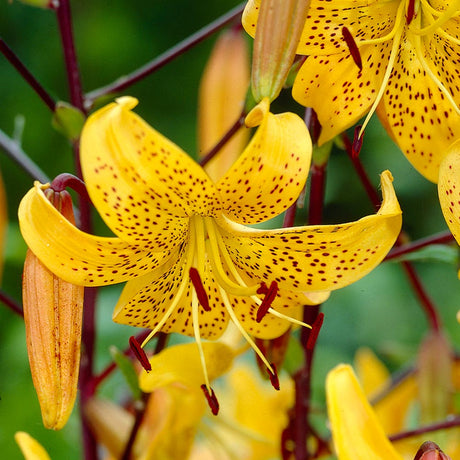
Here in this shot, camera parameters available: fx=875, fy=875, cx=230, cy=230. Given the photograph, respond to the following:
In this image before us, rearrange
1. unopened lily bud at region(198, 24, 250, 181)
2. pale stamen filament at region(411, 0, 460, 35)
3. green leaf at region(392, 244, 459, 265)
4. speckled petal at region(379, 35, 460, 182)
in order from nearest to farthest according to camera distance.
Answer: pale stamen filament at region(411, 0, 460, 35), speckled petal at region(379, 35, 460, 182), green leaf at region(392, 244, 459, 265), unopened lily bud at region(198, 24, 250, 181)

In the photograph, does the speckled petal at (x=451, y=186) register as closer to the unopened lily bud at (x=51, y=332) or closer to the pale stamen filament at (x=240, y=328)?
the pale stamen filament at (x=240, y=328)

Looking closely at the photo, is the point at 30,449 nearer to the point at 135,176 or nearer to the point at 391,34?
the point at 135,176

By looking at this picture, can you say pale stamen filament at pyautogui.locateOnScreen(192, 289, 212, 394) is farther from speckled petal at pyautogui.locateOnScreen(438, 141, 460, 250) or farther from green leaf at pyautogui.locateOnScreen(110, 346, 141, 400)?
speckled petal at pyautogui.locateOnScreen(438, 141, 460, 250)

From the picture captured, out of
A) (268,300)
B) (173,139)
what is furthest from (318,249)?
(173,139)

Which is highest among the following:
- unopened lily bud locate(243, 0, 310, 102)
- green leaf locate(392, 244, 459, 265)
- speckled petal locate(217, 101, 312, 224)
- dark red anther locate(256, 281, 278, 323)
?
unopened lily bud locate(243, 0, 310, 102)

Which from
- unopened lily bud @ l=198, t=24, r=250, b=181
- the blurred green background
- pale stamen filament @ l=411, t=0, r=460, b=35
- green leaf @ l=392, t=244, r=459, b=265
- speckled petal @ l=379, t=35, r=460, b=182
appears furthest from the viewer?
the blurred green background

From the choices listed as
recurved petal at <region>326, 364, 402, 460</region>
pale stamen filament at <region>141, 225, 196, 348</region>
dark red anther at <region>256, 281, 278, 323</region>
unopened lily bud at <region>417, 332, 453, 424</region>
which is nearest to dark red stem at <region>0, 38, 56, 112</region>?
pale stamen filament at <region>141, 225, 196, 348</region>

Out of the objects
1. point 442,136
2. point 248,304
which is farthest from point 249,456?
point 442,136
